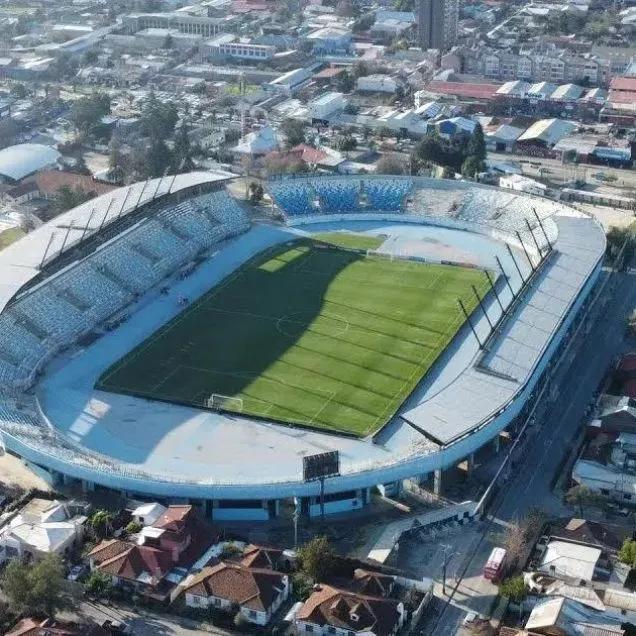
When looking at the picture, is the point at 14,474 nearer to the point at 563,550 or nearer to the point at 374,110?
the point at 563,550

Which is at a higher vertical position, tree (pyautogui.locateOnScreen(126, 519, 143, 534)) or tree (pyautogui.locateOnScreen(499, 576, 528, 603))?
tree (pyautogui.locateOnScreen(126, 519, 143, 534))

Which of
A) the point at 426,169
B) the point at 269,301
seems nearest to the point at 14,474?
the point at 269,301

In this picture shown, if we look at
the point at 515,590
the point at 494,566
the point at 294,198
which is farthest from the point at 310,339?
the point at 515,590

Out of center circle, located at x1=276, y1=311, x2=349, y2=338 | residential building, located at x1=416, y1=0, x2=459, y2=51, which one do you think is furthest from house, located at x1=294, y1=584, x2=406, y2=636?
residential building, located at x1=416, y1=0, x2=459, y2=51

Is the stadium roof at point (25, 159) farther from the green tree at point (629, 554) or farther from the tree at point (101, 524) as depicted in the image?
the green tree at point (629, 554)

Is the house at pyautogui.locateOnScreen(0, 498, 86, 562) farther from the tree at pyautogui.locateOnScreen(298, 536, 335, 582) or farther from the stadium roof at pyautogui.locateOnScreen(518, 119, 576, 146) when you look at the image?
the stadium roof at pyautogui.locateOnScreen(518, 119, 576, 146)

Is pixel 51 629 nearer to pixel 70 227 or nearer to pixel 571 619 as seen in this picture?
pixel 571 619
